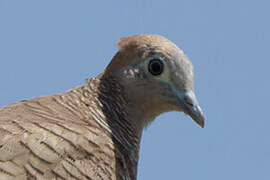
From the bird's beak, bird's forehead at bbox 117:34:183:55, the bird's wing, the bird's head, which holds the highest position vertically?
bird's forehead at bbox 117:34:183:55

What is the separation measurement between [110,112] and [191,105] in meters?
0.87

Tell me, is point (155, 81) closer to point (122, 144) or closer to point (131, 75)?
point (131, 75)

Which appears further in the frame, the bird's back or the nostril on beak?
the nostril on beak

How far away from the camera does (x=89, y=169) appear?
6.88 m

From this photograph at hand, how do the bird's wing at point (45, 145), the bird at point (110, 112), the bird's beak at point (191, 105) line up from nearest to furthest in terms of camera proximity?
the bird's wing at point (45, 145)
the bird at point (110, 112)
the bird's beak at point (191, 105)

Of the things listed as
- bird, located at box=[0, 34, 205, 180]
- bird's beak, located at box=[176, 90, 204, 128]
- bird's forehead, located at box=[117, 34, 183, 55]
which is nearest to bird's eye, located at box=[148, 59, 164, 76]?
bird, located at box=[0, 34, 205, 180]

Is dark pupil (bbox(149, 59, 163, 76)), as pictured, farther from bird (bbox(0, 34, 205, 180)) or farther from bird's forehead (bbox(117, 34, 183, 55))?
bird's forehead (bbox(117, 34, 183, 55))

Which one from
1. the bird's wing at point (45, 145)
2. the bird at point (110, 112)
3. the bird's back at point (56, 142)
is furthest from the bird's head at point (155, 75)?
the bird's wing at point (45, 145)

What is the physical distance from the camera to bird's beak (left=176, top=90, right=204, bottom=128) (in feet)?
25.7

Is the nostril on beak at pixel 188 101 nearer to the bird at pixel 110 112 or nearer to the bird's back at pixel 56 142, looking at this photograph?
the bird at pixel 110 112

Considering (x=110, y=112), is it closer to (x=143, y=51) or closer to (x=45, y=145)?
(x=143, y=51)

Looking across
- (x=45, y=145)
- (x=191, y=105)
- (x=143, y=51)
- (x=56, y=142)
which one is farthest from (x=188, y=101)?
(x=45, y=145)

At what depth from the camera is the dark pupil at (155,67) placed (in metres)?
7.96

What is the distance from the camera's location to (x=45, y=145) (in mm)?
6641
